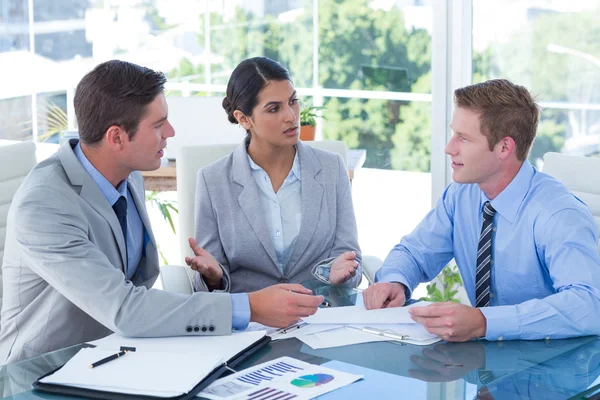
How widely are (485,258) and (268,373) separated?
2.54 feet

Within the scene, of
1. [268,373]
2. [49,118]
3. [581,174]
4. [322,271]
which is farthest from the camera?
[49,118]

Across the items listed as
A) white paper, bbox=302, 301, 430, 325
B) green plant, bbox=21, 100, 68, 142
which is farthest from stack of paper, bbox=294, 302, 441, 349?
green plant, bbox=21, 100, 68, 142

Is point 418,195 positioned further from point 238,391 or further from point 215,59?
point 238,391

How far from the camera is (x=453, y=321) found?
1.83 m

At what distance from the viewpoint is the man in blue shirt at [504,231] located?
1951mm

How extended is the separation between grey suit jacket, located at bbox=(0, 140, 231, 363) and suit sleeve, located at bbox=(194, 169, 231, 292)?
→ 56cm

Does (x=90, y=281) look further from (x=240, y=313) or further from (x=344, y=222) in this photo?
(x=344, y=222)

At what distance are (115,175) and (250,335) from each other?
2.08ft

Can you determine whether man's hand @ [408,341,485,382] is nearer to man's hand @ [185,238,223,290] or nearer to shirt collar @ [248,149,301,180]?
man's hand @ [185,238,223,290]

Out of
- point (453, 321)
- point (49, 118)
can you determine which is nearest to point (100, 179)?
point (453, 321)

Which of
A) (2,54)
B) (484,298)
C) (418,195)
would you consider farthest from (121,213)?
(2,54)

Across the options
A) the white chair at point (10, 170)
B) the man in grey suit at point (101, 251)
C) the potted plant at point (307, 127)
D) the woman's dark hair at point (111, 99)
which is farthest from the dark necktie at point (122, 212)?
the potted plant at point (307, 127)

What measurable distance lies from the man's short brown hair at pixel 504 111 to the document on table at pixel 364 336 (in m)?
0.58

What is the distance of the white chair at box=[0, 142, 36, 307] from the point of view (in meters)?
2.81
